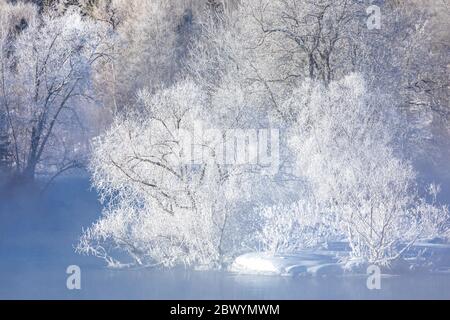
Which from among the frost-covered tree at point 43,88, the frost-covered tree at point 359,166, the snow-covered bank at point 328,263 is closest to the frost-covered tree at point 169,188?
the snow-covered bank at point 328,263

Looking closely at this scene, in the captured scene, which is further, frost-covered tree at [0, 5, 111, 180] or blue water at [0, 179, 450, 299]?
frost-covered tree at [0, 5, 111, 180]

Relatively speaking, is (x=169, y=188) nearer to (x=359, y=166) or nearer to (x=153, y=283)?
(x=153, y=283)

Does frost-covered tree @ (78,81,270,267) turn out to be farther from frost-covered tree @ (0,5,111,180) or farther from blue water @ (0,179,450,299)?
frost-covered tree @ (0,5,111,180)

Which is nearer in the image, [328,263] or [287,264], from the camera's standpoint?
[287,264]

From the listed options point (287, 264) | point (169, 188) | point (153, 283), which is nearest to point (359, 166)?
point (287, 264)

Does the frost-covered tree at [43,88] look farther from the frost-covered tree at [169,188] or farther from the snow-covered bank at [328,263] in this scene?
the snow-covered bank at [328,263]

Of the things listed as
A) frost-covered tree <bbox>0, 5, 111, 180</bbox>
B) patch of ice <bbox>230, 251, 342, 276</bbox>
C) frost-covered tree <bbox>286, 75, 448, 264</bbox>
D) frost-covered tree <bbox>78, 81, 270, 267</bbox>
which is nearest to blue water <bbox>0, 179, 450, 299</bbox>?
patch of ice <bbox>230, 251, 342, 276</bbox>

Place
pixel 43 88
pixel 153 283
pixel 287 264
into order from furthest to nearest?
pixel 43 88 → pixel 287 264 → pixel 153 283

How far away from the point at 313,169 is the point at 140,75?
14254mm

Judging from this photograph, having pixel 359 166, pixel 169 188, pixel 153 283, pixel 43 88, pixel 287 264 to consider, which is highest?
pixel 43 88

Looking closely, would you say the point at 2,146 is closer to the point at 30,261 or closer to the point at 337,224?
the point at 30,261

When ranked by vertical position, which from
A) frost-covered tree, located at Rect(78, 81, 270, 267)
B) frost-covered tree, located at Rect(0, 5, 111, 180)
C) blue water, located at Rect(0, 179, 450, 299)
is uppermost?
frost-covered tree, located at Rect(0, 5, 111, 180)

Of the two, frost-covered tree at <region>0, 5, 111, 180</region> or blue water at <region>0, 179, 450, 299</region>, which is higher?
frost-covered tree at <region>0, 5, 111, 180</region>

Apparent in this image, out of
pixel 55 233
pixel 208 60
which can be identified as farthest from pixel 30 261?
pixel 208 60
